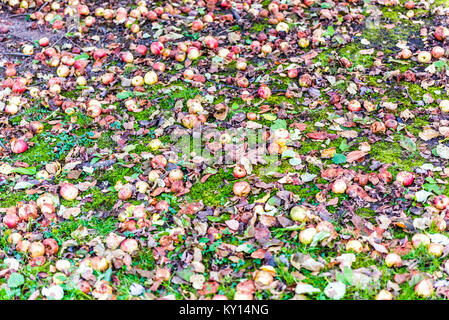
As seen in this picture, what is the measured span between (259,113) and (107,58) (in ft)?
7.56

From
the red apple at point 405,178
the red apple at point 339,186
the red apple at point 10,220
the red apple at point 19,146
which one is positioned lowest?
the red apple at point 10,220

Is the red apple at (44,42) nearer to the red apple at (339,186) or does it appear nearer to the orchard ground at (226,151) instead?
the orchard ground at (226,151)

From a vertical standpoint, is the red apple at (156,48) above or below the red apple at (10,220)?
above

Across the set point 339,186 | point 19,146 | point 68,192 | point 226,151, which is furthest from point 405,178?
point 19,146

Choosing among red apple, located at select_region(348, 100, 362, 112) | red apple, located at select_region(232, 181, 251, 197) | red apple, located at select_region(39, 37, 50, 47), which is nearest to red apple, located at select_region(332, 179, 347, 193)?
red apple, located at select_region(232, 181, 251, 197)

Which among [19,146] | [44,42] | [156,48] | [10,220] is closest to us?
[10,220]

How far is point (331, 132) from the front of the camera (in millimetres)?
4859

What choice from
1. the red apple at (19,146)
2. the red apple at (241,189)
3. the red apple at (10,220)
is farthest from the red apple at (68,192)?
the red apple at (241,189)

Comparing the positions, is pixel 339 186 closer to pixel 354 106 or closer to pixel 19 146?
pixel 354 106

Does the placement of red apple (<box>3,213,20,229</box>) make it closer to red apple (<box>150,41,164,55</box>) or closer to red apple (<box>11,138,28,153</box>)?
red apple (<box>11,138,28,153</box>)

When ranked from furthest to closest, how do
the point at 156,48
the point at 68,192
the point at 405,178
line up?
the point at 156,48 < the point at 68,192 < the point at 405,178

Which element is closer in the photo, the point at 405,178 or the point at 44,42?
the point at 405,178
